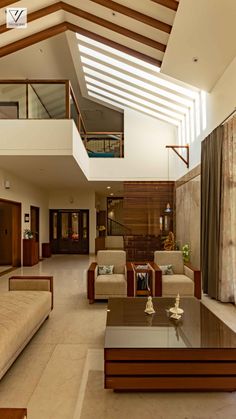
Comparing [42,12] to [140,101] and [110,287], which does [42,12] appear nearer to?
[140,101]

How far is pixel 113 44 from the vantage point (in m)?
6.77

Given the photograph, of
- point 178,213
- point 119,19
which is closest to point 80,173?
point 178,213

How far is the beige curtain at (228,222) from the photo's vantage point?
5176mm

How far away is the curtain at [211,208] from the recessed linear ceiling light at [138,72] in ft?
6.56

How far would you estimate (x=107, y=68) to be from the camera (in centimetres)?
836

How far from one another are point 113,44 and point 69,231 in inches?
337

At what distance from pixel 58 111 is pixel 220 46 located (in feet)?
11.1

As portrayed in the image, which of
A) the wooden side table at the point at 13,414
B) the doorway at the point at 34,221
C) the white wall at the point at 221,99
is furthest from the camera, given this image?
the doorway at the point at 34,221

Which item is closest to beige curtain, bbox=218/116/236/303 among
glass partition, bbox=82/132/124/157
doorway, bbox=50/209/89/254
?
glass partition, bbox=82/132/124/157

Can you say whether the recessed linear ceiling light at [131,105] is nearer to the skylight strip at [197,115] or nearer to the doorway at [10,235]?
the skylight strip at [197,115]

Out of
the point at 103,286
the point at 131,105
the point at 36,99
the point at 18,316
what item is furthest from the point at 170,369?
the point at 131,105

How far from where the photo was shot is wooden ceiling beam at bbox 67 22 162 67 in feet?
21.5

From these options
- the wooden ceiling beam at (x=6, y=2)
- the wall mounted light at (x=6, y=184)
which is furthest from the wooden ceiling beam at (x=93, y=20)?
the wall mounted light at (x=6, y=184)

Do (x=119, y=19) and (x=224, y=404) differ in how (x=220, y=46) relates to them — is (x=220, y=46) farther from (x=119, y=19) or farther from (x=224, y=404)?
(x=224, y=404)
